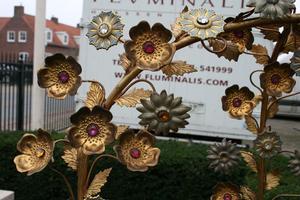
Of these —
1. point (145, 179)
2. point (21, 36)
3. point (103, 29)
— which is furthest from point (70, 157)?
point (21, 36)

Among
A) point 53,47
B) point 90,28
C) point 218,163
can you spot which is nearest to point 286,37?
point 218,163

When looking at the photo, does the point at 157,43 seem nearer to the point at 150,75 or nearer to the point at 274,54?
the point at 274,54

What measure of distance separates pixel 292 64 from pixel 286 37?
1.30 feet

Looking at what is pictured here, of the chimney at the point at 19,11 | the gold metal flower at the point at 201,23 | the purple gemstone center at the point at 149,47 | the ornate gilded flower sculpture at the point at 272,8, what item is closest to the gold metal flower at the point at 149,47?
the purple gemstone center at the point at 149,47

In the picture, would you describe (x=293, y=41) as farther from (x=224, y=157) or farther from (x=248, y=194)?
(x=248, y=194)

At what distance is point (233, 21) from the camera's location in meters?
2.03

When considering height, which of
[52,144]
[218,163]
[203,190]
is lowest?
[203,190]

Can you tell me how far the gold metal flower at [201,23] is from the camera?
1861mm

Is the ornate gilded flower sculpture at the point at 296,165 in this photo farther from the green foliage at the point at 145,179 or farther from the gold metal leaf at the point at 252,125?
the green foliage at the point at 145,179

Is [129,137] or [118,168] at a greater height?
[129,137]

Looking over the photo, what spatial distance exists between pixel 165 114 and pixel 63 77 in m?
0.45

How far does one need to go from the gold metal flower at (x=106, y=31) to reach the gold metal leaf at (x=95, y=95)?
0.19 m

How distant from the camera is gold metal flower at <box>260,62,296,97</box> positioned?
234 centimetres

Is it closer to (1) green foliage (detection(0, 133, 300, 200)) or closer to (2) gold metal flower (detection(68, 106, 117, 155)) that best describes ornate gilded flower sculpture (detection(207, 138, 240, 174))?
(2) gold metal flower (detection(68, 106, 117, 155))
